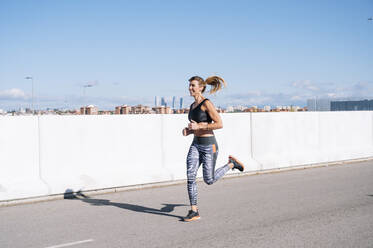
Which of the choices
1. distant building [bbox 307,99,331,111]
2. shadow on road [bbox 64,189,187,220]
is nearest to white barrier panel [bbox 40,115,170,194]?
shadow on road [bbox 64,189,187,220]

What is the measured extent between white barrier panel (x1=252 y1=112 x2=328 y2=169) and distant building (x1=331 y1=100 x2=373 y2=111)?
8425mm

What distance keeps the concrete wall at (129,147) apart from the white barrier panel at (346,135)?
3 cm

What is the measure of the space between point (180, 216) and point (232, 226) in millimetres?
977

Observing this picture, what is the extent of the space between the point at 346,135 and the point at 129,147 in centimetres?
→ 729

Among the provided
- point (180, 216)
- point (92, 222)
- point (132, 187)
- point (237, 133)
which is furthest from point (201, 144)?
point (237, 133)

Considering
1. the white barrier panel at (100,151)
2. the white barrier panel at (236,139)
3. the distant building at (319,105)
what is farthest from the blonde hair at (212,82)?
the distant building at (319,105)

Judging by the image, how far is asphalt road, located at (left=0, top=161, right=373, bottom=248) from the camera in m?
5.00

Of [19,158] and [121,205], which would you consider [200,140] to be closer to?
[121,205]

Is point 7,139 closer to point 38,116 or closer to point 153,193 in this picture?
point 38,116

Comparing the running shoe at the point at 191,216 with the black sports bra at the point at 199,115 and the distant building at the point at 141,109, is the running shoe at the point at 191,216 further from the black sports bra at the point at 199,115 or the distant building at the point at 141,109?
the distant building at the point at 141,109

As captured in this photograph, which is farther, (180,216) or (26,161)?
(26,161)

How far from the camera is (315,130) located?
12508mm

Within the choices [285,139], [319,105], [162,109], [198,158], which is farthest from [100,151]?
[319,105]

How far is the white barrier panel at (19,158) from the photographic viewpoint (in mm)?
7500
